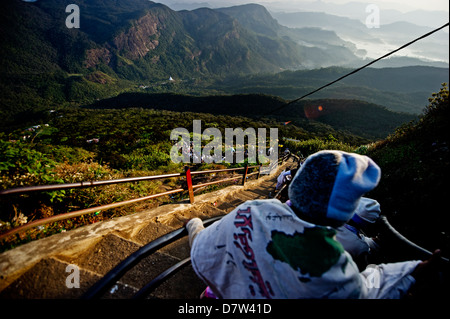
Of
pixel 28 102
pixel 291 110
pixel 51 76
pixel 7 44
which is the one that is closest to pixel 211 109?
pixel 291 110

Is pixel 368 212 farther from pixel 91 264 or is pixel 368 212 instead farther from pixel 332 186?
pixel 91 264

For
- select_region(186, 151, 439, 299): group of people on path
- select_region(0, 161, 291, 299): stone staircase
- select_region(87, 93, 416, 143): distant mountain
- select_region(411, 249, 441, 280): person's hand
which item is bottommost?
select_region(0, 161, 291, 299): stone staircase

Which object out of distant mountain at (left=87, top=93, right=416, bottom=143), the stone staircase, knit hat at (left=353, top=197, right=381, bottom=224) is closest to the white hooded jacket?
knit hat at (left=353, top=197, right=381, bottom=224)

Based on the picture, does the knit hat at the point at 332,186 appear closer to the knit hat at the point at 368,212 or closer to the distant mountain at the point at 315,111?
the knit hat at the point at 368,212

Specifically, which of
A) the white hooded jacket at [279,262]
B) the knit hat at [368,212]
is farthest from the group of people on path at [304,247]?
→ the knit hat at [368,212]

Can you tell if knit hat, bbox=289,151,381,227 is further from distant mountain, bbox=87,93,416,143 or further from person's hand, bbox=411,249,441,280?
distant mountain, bbox=87,93,416,143

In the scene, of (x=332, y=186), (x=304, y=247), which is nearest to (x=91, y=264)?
(x=304, y=247)
